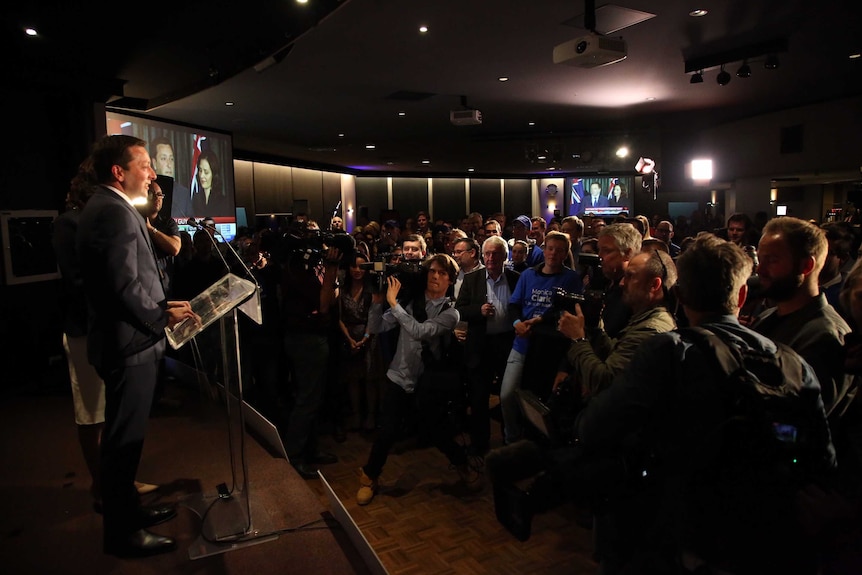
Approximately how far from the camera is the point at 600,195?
20.4 m

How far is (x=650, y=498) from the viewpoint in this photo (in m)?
1.41

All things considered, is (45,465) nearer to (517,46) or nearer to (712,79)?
(517,46)

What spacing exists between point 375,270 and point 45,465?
84.9 inches

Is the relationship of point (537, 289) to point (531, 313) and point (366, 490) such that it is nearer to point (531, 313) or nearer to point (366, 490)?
point (531, 313)

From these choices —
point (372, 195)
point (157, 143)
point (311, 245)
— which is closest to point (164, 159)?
point (157, 143)

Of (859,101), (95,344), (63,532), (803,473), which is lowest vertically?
(63,532)

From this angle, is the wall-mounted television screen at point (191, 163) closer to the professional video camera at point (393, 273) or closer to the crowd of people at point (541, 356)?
the crowd of people at point (541, 356)

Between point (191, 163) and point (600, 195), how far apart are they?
1497 centimetres

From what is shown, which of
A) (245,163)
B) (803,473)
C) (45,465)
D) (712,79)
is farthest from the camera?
(245,163)

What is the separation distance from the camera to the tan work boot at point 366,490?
124 inches

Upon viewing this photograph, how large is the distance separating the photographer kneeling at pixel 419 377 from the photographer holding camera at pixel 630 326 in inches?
46.7

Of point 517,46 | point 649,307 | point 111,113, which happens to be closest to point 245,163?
point 111,113

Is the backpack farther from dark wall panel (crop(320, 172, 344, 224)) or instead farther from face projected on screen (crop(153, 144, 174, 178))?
dark wall panel (crop(320, 172, 344, 224))

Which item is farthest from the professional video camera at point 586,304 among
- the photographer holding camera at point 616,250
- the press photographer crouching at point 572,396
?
the photographer holding camera at point 616,250
